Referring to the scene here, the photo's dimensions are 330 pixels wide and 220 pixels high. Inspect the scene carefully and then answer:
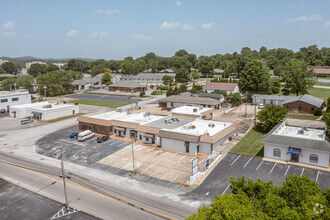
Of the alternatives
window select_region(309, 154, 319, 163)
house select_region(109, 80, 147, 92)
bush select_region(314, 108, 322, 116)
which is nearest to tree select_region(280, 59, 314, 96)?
bush select_region(314, 108, 322, 116)

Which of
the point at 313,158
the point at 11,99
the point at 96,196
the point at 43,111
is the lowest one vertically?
the point at 96,196

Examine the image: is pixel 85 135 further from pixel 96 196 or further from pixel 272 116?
pixel 272 116

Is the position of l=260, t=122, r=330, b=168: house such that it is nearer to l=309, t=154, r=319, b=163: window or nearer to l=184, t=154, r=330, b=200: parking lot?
l=309, t=154, r=319, b=163: window

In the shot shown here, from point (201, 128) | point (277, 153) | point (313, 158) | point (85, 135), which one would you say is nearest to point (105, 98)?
point (85, 135)

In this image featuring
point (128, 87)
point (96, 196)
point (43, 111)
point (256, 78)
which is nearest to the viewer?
point (96, 196)

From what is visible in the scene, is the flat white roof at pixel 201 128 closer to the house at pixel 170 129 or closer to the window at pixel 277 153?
the house at pixel 170 129

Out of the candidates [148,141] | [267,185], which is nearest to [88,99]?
[148,141]

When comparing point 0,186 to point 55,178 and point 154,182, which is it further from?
point 154,182
